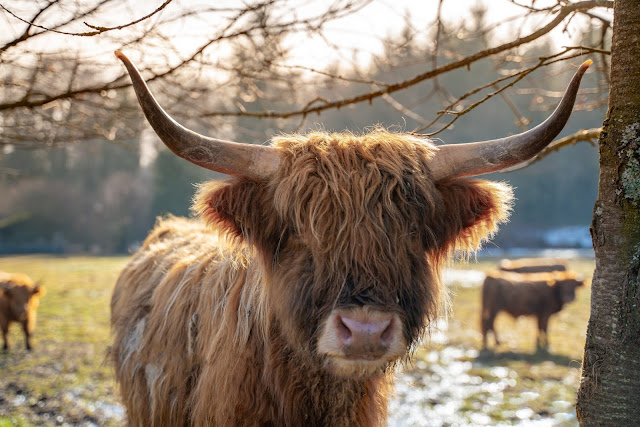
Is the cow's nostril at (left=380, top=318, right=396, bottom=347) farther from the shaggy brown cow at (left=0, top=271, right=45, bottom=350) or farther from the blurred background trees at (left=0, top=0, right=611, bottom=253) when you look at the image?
the shaggy brown cow at (left=0, top=271, right=45, bottom=350)

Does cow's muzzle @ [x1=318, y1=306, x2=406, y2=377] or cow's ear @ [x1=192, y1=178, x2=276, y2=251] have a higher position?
cow's ear @ [x1=192, y1=178, x2=276, y2=251]

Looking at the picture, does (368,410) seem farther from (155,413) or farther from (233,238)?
(155,413)

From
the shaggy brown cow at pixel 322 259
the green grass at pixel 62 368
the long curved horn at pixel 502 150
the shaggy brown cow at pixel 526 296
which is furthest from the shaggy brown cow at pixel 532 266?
the long curved horn at pixel 502 150

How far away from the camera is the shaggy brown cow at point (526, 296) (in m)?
10.7

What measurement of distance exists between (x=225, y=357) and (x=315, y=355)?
626mm

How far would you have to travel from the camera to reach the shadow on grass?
8.85 m

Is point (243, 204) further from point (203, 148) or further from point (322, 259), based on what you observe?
point (322, 259)

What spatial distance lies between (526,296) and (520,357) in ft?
6.64

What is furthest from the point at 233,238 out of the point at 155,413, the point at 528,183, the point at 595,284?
the point at 528,183

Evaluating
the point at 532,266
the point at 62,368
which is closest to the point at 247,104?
the point at 62,368

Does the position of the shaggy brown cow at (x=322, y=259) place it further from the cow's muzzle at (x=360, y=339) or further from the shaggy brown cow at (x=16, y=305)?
the shaggy brown cow at (x=16, y=305)

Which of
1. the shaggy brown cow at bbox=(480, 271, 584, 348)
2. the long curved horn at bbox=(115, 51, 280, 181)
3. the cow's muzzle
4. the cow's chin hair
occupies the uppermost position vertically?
the long curved horn at bbox=(115, 51, 280, 181)

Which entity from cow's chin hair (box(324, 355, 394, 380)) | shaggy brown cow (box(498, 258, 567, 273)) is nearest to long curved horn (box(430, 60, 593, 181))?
cow's chin hair (box(324, 355, 394, 380))

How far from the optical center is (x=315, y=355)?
218 centimetres
